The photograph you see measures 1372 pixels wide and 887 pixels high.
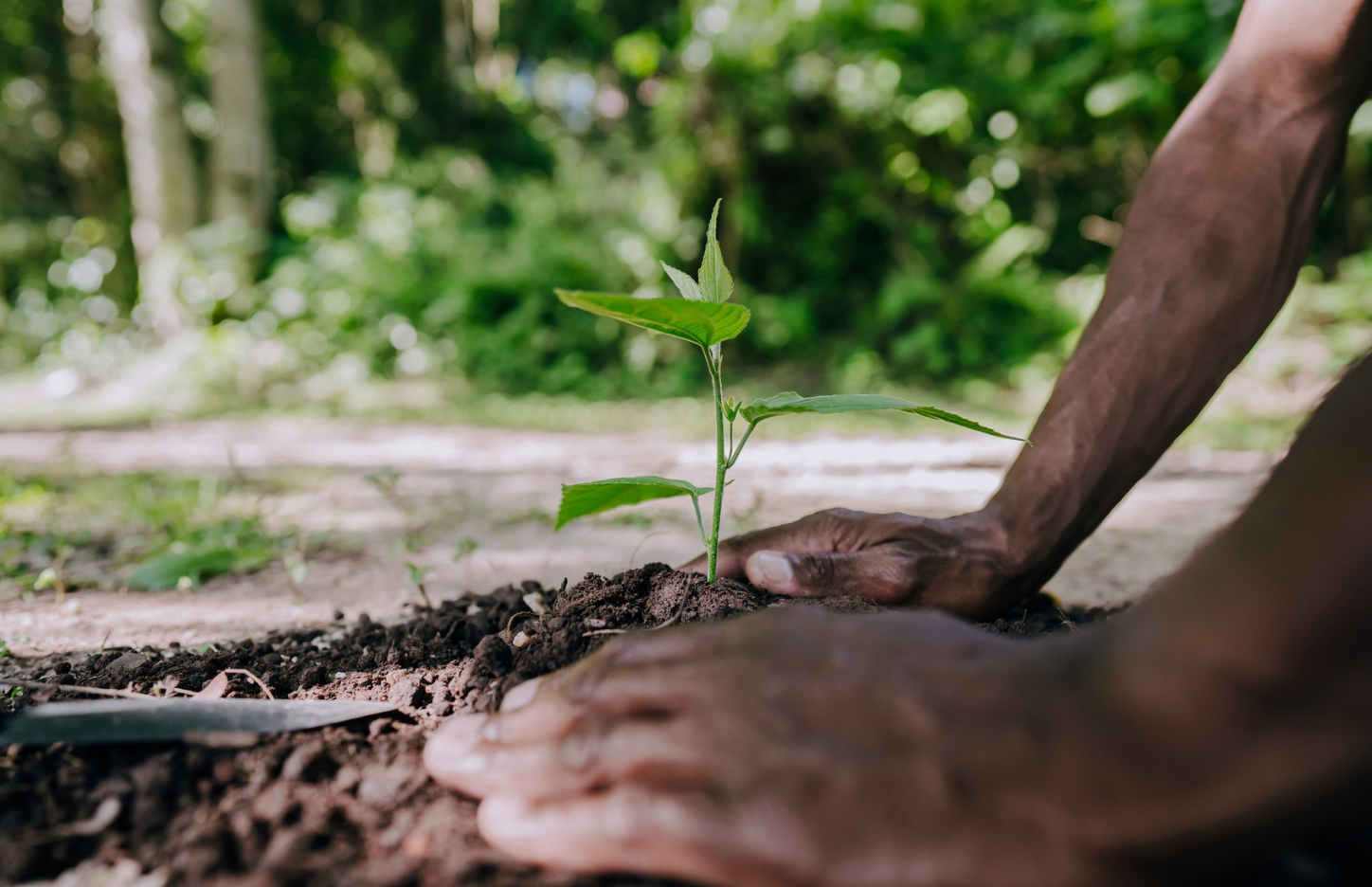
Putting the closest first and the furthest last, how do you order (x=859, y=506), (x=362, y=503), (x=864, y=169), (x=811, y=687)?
(x=811, y=687) → (x=859, y=506) → (x=362, y=503) → (x=864, y=169)

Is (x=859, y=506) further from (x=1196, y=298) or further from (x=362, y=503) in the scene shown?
(x=362, y=503)

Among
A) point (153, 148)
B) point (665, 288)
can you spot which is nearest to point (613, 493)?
point (665, 288)

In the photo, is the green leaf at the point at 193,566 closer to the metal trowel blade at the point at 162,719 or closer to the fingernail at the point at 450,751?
the metal trowel blade at the point at 162,719

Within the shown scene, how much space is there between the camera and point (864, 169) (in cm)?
753

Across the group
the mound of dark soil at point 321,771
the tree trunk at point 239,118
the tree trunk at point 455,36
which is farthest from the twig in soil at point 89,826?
the tree trunk at point 455,36

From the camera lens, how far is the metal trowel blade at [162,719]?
933mm

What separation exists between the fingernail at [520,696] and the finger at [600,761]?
0.29ft

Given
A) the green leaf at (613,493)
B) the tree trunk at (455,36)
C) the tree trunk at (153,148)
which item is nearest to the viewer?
the green leaf at (613,493)

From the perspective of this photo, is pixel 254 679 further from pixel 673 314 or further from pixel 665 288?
pixel 665 288

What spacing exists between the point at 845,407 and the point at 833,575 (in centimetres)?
38

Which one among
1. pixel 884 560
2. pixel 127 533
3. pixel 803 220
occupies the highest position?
pixel 803 220

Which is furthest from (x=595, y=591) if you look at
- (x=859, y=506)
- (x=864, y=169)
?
(x=864, y=169)

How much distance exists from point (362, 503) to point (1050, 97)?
6.47m

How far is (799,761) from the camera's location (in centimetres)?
69
